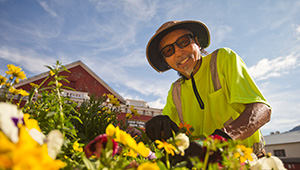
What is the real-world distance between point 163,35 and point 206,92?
0.82 m

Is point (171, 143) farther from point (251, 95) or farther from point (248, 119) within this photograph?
point (251, 95)

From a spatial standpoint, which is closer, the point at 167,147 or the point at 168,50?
the point at 167,147

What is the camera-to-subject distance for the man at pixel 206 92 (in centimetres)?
98

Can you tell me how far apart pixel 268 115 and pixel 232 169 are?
812 millimetres

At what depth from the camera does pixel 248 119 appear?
947 millimetres

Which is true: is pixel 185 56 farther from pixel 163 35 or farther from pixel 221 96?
pixel 221 96

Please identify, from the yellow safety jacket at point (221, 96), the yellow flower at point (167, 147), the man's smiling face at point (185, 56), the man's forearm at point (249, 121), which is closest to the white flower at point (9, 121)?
the yellow flower at point (167, 147)

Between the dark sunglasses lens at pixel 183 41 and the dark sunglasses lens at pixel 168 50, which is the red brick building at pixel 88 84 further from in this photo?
the dark sunglasses lens at pixel 183 41

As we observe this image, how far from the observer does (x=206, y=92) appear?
64.8 inches

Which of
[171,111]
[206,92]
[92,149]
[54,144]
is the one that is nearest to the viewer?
[54,144]


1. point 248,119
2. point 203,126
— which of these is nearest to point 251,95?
point 248,119

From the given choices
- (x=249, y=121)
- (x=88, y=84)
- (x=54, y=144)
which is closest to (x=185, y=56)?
(x=249, y=121)

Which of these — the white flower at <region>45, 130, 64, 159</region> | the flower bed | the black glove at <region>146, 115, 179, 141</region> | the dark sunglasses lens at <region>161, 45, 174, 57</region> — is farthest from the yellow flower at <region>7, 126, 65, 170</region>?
the dark sunglasses lens at <region>161, 45, 174, 57</region>

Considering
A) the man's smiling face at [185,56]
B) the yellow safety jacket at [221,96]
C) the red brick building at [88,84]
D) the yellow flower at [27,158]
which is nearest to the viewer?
the yellow flower at [27,158]
